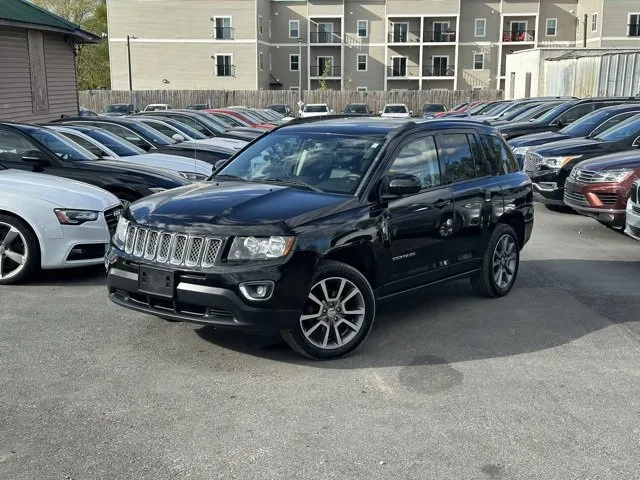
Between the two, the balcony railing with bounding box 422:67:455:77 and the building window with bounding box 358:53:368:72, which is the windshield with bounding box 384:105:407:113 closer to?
the building window with bounding box 358:53:368:72

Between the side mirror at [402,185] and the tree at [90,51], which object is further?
the tree at [90,51]

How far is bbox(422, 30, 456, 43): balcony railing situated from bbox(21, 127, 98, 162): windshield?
58857 mm

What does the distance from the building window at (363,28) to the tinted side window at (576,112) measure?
48.0m

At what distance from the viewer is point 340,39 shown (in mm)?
65125

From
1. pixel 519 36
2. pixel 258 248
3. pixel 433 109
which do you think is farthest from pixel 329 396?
pixel 519 36

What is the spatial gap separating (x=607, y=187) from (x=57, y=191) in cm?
712

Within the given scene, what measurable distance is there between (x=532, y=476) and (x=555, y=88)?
4251 centimetres

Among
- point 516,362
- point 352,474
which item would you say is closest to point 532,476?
point 352,474

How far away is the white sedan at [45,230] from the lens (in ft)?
24.0

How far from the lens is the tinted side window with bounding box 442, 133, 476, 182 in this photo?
6.72 metres

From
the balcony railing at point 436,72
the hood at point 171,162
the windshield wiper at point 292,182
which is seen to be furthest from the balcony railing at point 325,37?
the windshield wiper at point 292,182

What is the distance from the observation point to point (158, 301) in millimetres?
5238

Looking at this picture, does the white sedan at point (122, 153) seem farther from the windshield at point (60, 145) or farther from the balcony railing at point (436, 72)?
the balcony railing at point (436, 72)

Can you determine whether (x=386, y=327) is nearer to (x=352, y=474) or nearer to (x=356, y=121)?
(x=356, y=121)
